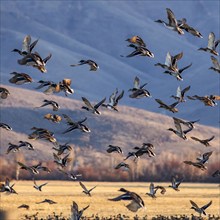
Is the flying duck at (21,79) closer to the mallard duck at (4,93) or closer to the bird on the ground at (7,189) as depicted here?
the mallard duck at (4,93)

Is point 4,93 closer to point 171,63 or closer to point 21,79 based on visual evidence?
point 21,79

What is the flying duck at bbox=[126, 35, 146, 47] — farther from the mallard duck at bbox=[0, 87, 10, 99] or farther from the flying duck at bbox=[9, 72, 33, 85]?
the mallard duck at bbox=[0, 87, 10, 99]

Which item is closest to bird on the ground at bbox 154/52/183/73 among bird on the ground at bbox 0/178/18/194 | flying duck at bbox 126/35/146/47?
flying duck at bbox 126/35/146/47

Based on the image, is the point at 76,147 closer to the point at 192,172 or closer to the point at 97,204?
the point at 192,172

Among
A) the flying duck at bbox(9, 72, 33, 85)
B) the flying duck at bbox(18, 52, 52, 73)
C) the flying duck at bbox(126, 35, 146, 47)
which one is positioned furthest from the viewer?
the flying duck at bbox(126, 35, 146, 47)

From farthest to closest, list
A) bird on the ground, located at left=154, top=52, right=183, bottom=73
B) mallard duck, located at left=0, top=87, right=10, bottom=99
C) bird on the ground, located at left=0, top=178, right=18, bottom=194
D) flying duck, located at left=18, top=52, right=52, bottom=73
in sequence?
bird on the ground, located at left=0, top=178, right=18, bottom=194, mallard duck, located at left=0, top=87, right=10, bottom=99, bird on the ground, located at left=154, top=52, right=183, bottom=73, flying duck, located at left=18, top=52, right=52, bottom=73

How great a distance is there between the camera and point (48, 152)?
181750mm

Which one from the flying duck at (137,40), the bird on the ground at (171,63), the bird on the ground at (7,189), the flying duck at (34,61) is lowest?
the bird on the ground at (7,189)

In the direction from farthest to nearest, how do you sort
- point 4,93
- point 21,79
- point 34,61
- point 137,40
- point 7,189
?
point 7,189 < point 4,93 < point 137,40 < point 21,79 < point 34,61

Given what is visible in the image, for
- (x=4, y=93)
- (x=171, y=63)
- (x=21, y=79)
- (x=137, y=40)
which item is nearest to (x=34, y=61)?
(x=21, y=79)

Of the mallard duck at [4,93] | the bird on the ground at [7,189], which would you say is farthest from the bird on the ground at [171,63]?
the bird on the ground at [7,189]

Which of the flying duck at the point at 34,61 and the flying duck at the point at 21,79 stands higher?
the flying duck at the point at 34,61

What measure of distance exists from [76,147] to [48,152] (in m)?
10.6

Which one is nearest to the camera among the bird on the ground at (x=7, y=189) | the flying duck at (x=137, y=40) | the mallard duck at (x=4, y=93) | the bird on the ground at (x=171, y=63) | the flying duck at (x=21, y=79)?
the flying duck at (x=21, y=79)
